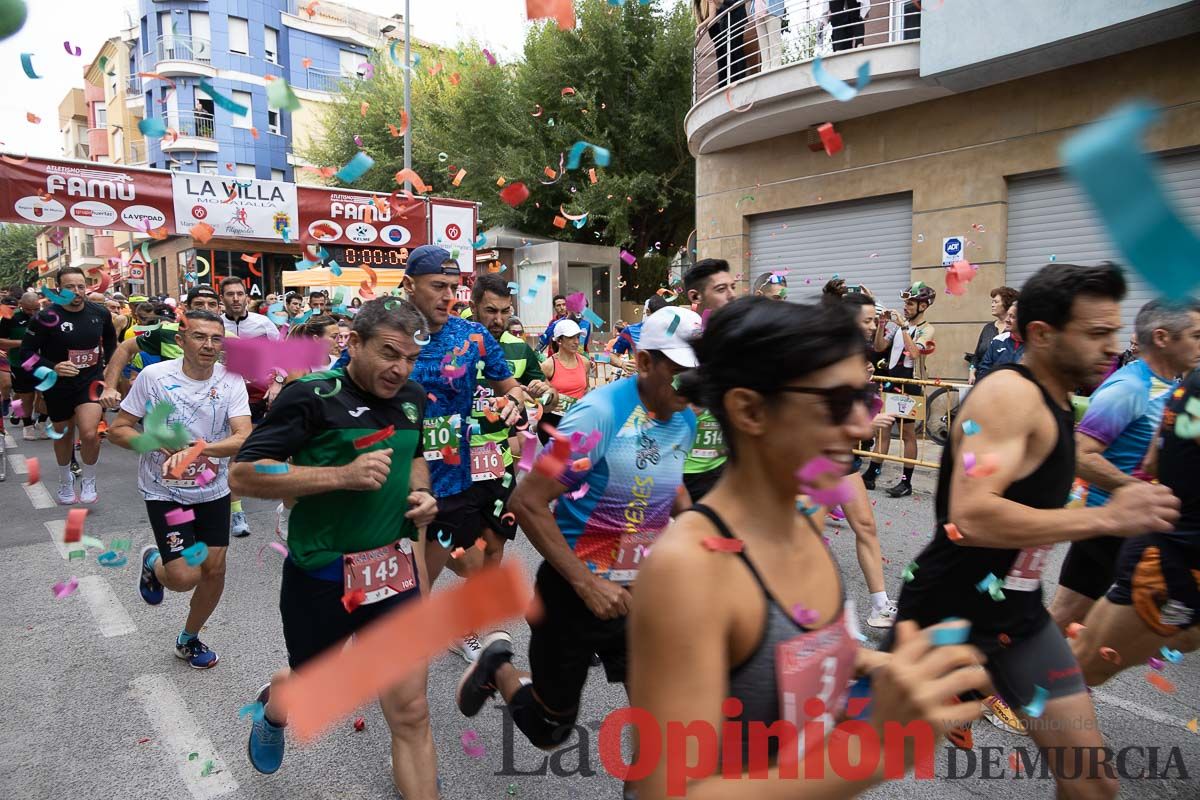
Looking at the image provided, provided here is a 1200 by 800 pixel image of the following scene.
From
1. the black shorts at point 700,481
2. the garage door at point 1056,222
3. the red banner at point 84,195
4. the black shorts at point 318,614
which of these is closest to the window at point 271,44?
the red banner at point 84,195

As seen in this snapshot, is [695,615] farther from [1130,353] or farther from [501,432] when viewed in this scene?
[1130,353]

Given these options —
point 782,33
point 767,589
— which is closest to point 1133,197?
point 767,589

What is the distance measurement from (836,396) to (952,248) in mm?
11549

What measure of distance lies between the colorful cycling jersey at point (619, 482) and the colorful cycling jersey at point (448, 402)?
5.13 ft

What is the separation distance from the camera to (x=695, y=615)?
1.29 meters

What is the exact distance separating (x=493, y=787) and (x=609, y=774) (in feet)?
1.55

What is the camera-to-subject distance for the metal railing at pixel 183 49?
39562 mm

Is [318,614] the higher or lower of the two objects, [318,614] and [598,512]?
the lower

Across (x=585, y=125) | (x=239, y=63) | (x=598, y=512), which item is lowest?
(x=598, y=512)

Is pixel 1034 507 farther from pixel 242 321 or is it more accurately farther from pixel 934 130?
pixel 934 130

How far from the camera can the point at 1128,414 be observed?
3375 millimetres

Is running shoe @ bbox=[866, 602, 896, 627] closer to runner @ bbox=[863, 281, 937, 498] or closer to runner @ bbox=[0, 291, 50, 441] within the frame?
runner @ bbox=[863, 281, 937, 498]

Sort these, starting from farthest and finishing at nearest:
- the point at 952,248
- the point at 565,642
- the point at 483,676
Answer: the point at 952,248 < the point at 483,676 < the point at 565,642

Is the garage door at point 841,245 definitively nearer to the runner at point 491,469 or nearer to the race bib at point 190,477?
the runner at point 491,469
